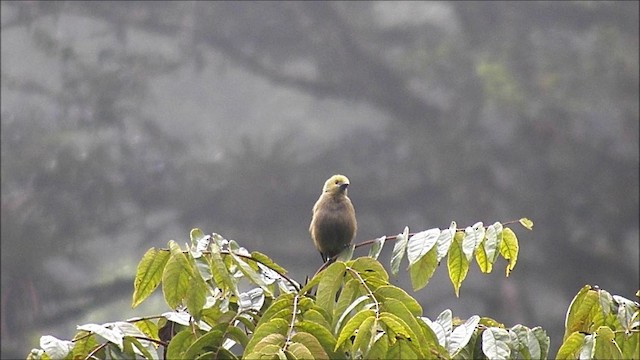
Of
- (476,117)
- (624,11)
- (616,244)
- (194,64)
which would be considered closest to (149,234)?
(194,64)

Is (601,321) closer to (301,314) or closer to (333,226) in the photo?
(301,314)

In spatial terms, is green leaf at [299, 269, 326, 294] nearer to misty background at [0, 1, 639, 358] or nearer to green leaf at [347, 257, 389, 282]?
green leaf at [347, 257, 389, 282]

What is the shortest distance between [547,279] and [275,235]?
1861 mm

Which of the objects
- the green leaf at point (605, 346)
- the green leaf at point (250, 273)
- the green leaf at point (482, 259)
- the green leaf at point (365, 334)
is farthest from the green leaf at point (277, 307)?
the green leaf at point (605, 346)

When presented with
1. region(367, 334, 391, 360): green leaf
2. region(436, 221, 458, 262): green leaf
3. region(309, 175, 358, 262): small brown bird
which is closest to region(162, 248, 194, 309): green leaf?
region(367, 334, 391, 360): green leaf

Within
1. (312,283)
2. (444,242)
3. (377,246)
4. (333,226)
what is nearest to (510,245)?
(444,242)

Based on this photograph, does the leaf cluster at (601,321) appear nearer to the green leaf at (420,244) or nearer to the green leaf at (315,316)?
the green leaf at (420,244)

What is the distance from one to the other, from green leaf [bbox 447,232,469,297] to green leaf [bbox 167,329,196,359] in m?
0.63

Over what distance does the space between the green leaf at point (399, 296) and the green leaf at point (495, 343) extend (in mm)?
199

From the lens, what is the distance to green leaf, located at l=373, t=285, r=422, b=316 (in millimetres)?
2100

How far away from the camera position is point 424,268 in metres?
2.37

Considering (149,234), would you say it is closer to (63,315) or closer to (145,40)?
→ (63,315)

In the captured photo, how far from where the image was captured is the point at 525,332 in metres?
2.35

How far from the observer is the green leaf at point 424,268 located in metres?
2.36
